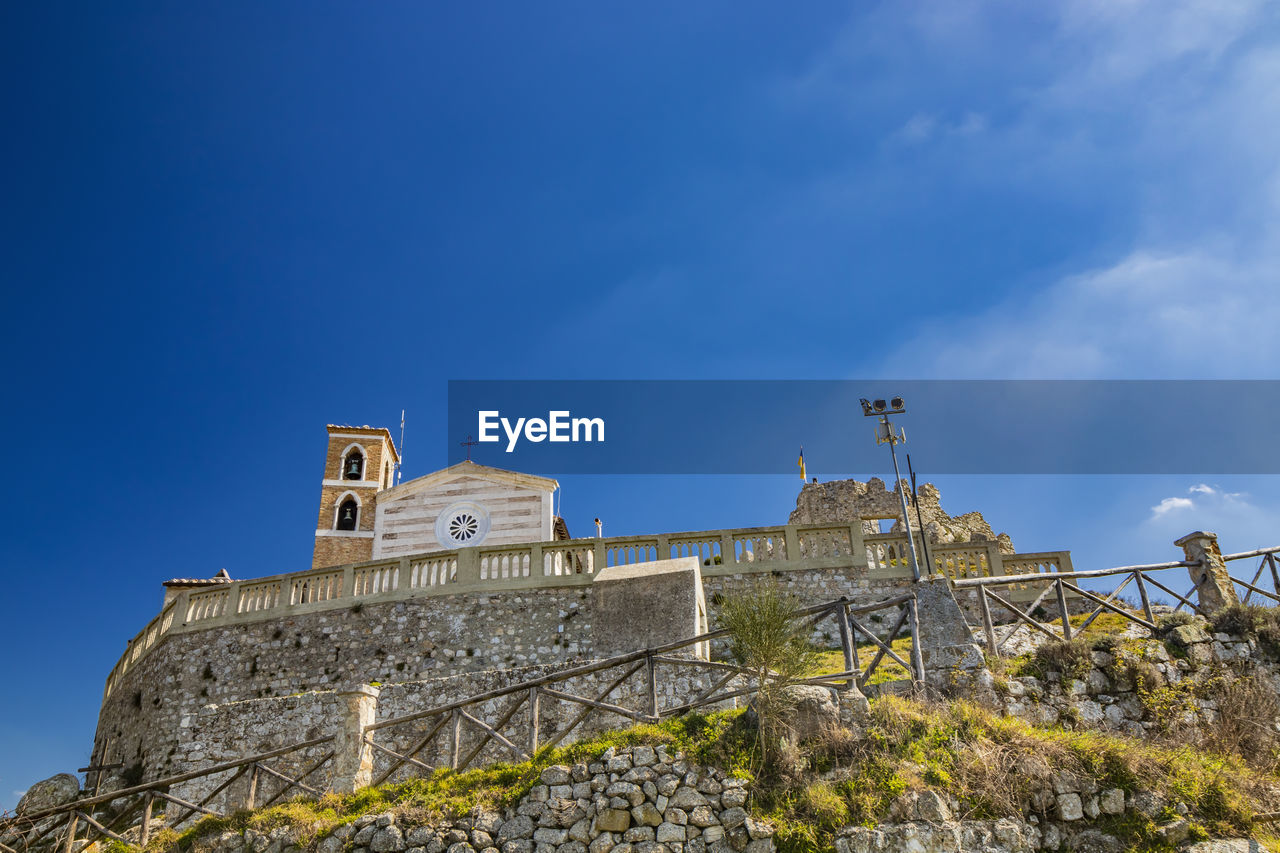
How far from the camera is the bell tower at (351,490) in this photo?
32750mm

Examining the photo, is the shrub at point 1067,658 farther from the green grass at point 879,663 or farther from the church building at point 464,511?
the church building at point 464,511

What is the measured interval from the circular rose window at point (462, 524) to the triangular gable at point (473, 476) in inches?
38.4

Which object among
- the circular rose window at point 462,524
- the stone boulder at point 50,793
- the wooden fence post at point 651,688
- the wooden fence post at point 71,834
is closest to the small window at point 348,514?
the circular rose window at point 462,524

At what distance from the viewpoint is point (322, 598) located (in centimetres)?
1895

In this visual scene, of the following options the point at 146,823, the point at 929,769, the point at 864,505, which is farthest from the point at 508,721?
the point at 864,505

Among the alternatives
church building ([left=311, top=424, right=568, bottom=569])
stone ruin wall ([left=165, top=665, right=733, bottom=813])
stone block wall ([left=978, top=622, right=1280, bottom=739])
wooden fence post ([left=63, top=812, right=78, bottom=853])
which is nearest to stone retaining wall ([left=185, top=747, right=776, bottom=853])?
stone ruin wall ([left=165, top=665, right=733, bottom=813])

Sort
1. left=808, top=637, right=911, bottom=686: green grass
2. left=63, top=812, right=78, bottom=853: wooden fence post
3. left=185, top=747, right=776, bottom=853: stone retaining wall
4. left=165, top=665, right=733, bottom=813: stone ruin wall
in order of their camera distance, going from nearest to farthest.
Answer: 1. left=185, top=747, right=776, bottom=853: stone retaining wall
2. left=808, top=637, right=911, bottom=686: green grass
3. left=63, top=812, right=78, bottom=853: wooden fence post
4. left=165, top=665, right=733, bottom=813: stone ruin wall

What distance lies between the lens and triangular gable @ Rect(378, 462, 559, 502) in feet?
91.6

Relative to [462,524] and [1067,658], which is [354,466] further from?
[1067,658]

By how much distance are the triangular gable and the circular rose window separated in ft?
3.20

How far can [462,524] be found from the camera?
27734 mm

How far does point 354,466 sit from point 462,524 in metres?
9.79

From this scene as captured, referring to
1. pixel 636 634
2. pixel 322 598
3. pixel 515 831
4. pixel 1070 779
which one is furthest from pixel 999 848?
pixel 322 598

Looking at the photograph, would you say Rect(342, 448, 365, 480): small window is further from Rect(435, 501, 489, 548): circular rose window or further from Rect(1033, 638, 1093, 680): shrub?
Rect(1033, 638, 1093, 680): shrub
